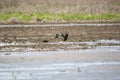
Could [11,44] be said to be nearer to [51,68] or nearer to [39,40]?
[39,40]

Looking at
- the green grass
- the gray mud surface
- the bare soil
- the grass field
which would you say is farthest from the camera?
the grass field

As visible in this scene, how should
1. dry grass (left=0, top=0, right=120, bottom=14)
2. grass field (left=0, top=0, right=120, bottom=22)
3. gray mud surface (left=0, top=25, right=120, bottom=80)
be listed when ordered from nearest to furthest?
gray mud surface (left=0, top=25, right=120, bottom=80)
grass field (left=0, top=0, right=120, bottom=22)
dry grass (left=0, top=0, right=120, bottom=14)

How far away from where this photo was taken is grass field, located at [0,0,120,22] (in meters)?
47.7

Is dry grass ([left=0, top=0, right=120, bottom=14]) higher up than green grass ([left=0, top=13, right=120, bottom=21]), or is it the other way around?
green grass ([left=0, top=13, right=120, bottom=21])

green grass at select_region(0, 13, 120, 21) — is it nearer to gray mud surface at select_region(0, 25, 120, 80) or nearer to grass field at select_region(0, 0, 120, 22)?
grass field at select_region(0, 0, 120, 22)

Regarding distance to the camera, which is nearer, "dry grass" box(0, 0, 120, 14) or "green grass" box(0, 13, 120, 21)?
"green grass" box(0, 13, 120, 21)

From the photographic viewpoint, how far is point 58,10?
5172 cm

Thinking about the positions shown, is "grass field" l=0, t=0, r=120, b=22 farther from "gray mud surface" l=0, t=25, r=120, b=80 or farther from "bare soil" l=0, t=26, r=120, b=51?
"gray mud surface" l=0, t=25, r=120, b=80

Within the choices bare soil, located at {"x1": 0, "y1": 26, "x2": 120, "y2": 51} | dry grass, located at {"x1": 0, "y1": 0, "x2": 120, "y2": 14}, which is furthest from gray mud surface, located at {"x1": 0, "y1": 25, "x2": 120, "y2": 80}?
dry grass, located at {"x1": 0, "y1": 0, "x2": 120, "y2": 14}

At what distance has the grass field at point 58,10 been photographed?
47688 millimetres

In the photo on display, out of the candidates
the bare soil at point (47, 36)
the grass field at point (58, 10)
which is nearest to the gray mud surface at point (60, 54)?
→ the bare soil at point (47, 36)

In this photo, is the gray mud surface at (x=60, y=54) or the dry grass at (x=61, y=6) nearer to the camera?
the gray mud surface at (x=60, y=54)

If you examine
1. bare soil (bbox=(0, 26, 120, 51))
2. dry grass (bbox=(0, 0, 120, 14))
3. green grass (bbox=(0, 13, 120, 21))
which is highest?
bare soil (bbox=(0, 26, 120, 51))

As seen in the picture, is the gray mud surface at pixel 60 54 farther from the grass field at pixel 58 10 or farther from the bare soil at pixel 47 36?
the grass field at pixel 58 10
